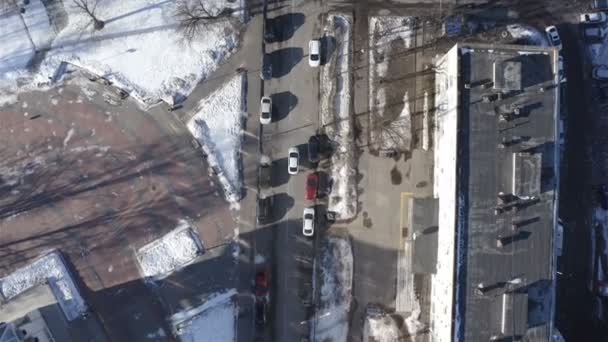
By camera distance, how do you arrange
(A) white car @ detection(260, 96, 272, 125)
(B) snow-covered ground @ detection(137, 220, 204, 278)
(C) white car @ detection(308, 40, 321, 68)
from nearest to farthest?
(C) white car @ detection(308, 40, 321, 68) < (A) white car @ detection(260, 96, 272, 125) < (B) snow-covered ground @ detection(137, 220, 204, 278)

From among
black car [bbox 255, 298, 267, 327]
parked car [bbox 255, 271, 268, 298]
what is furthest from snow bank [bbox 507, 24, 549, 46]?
black car [bbox 255, 298, 267, 327]

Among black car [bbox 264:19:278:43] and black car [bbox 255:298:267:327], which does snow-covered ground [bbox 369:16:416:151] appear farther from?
black car [bbox 255:298:267:327]

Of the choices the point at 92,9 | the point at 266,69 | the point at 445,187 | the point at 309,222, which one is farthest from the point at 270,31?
the point at 445,187

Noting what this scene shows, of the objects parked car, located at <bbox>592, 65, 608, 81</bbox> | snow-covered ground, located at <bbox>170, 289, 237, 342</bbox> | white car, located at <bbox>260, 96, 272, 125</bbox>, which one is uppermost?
white car, located at <bbox>260, 96, 272, 125</bbox>

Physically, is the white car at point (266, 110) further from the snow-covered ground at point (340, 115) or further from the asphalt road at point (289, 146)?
the snow-covered ground at point (340, 115)

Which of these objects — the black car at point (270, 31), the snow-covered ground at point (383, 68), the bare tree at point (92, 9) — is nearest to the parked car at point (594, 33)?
the snow-covered ground at point (383, 68)

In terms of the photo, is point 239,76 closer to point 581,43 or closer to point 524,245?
point 524,245

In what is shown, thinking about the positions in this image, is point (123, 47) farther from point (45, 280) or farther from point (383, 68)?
point (383, 68)

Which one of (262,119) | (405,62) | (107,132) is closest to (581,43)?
(405,62)
